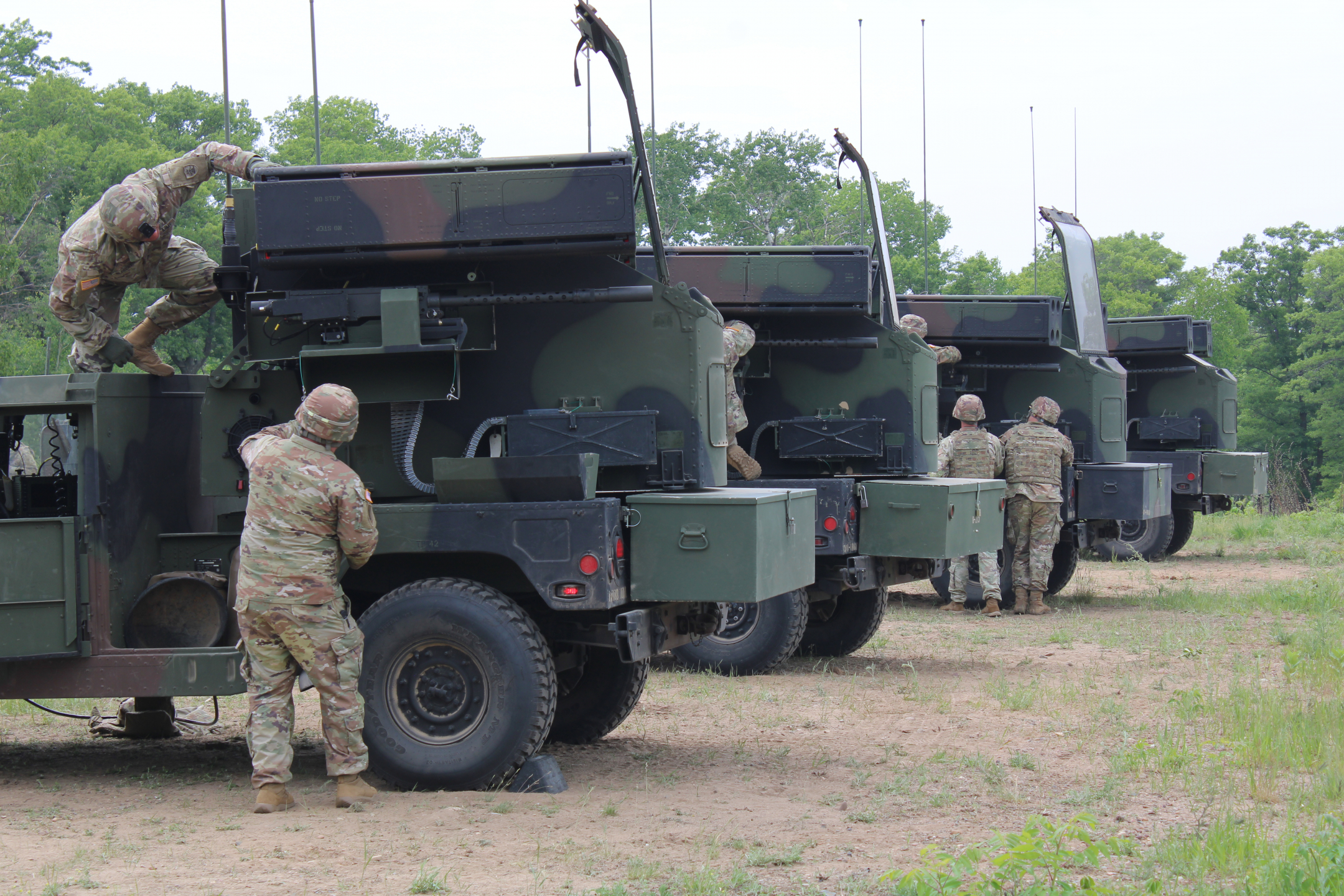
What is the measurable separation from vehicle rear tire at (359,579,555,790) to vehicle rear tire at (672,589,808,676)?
11.5 ft

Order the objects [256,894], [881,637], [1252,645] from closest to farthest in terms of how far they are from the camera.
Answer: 1. [256,894]
2. [1252,645]
3. [881,637]

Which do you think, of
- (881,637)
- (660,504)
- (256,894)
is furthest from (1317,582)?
(256,894)

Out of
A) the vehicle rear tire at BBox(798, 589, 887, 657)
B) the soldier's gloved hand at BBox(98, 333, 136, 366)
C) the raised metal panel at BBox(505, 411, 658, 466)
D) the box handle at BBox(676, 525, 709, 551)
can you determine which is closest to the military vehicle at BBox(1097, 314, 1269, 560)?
the vehicle rear tire at BBox(798, 589, 887, 657)

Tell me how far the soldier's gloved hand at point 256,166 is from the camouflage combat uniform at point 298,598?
122cm

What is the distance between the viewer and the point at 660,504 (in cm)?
601

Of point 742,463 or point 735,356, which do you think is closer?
point 735,356

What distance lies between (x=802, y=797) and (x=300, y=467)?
2.38 meters

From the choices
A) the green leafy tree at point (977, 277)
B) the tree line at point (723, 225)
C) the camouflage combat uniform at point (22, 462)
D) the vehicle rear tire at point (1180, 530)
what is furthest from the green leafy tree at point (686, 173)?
the camouflage combat uniform at point (22, 462)

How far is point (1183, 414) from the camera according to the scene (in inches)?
690

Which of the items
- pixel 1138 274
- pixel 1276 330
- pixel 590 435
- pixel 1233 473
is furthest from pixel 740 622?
pixel 1138 274

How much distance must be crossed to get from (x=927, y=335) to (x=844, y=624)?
12.8 feet

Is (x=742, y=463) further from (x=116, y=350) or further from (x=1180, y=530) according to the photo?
(x=1180, y=530)

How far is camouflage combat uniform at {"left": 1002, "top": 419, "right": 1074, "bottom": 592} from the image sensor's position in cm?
1273

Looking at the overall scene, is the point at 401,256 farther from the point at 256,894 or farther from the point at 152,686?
the point at 256,894
